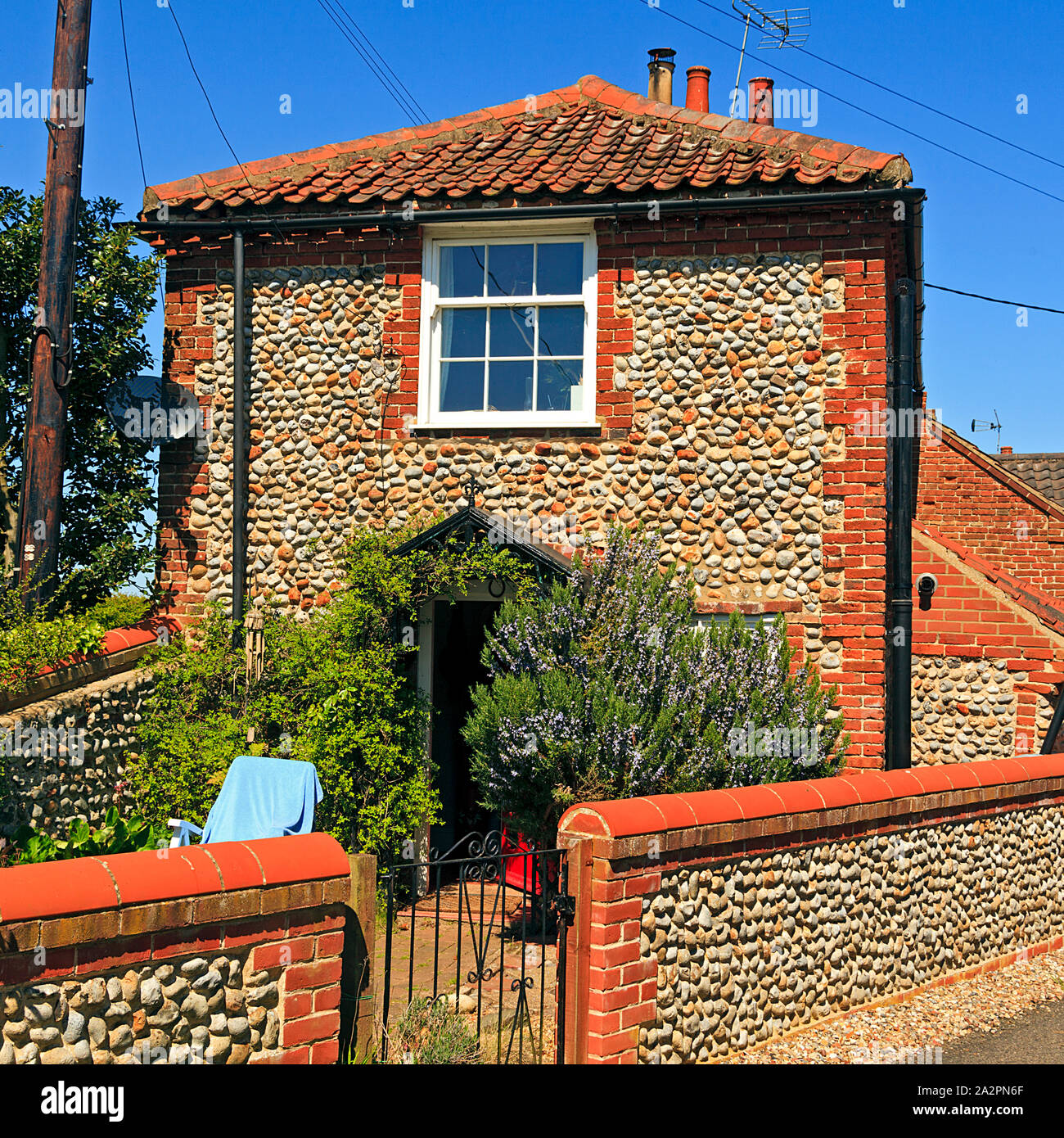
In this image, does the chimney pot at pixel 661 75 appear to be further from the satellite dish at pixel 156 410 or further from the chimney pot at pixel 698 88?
the satellite dish at pixel 156 410

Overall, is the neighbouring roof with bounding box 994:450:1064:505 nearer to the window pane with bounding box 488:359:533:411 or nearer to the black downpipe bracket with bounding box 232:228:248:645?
the window pane with bounding box 488:359:533:411

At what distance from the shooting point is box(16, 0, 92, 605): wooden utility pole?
8.80 metres

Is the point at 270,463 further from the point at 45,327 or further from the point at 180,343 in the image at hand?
the point at 45,327

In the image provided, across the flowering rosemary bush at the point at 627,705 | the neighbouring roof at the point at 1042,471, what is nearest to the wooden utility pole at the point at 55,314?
the flowering rosemary bush at the point at 627,705

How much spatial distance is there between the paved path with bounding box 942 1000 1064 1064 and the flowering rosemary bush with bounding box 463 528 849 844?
1.91 meters

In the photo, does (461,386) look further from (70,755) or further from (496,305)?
(70,755)

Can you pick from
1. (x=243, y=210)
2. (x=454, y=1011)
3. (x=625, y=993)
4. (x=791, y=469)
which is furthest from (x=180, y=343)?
(x=625, y=993)

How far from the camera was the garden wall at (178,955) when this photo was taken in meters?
3.67

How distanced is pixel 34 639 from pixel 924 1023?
648 centimetres

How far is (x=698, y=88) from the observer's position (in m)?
13.0

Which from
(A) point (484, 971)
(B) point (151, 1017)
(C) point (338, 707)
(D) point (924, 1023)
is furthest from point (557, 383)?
(B) point (151, 1017)

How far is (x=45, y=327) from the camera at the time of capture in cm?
886
